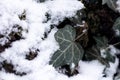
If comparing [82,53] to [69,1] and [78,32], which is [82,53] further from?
[69,1]

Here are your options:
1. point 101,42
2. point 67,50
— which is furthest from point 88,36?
point 67,50

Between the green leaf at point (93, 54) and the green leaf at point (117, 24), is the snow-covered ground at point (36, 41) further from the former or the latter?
the green leaf at point (117, 24)

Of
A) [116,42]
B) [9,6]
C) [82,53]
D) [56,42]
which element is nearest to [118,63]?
[116,42]

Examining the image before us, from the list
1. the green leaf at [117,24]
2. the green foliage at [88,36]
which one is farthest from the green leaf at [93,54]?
the green leaf at [117,24]

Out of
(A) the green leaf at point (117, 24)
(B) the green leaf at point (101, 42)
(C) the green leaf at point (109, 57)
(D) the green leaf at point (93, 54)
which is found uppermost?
(A) the green leaf at point (117, 24)

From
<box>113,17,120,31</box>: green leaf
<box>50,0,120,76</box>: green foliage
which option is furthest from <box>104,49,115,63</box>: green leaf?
<box>113,17,120,31</box>: green leaf

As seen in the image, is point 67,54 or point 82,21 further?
point 82,21

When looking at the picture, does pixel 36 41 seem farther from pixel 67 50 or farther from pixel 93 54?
pixel 93 54
